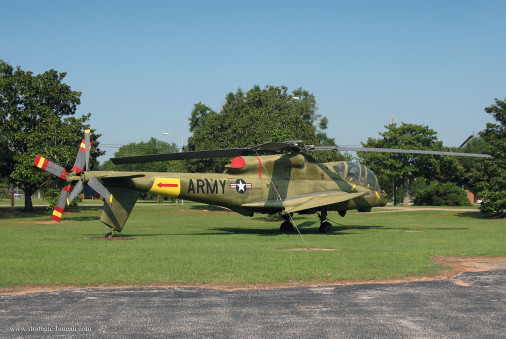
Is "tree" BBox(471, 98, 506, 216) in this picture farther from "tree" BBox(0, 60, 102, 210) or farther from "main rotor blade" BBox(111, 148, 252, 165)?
"tree" BBox(0, 60, 102, 210)

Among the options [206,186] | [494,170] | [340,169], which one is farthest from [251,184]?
[494,170]

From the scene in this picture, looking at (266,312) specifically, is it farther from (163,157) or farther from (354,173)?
(354,173)

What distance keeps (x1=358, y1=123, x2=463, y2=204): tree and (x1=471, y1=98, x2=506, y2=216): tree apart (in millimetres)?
31358

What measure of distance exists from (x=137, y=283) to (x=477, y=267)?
9372mm

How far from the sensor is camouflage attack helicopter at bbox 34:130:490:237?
20188 millimetres

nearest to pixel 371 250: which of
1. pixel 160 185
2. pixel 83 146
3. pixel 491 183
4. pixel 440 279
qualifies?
pixel 440 279

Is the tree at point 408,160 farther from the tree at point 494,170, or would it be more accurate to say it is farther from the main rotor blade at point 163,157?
the main rotor blade at point 163,157

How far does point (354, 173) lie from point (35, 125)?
102 feet

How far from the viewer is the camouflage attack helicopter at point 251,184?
2019 cm

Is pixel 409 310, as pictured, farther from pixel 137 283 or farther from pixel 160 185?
pixel 160 185

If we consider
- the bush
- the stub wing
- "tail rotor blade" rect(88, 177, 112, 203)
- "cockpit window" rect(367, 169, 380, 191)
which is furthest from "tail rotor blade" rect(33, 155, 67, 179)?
the bush

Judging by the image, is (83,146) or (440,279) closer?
(440,279)

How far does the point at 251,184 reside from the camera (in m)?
23.8

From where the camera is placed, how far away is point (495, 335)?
24.7 ft
